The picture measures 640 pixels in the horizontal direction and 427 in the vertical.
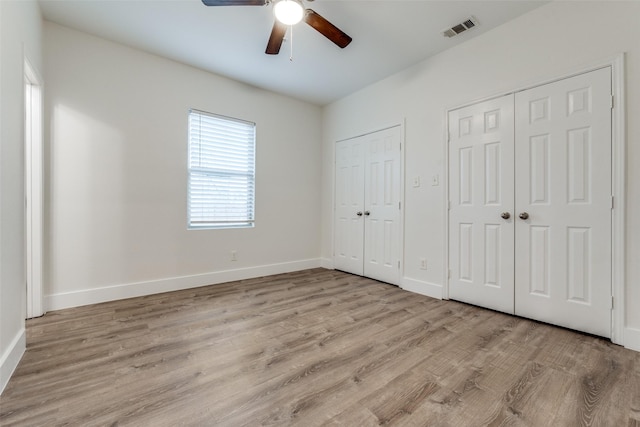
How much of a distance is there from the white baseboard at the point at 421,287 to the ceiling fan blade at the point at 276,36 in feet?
9.65

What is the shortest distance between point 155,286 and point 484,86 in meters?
4.22

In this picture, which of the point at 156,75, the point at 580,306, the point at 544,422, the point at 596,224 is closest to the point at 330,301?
the point at 544,422

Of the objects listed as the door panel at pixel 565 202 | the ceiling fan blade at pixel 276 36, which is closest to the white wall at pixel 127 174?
the ceiling fan blade at pixel 276 36

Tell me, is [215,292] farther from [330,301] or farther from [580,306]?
[580,306]

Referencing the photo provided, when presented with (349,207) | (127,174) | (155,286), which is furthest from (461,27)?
(155,286)

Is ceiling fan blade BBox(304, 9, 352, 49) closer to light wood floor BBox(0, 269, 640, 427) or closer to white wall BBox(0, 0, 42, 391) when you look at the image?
white wall BBox(0, 0, 42, 391)

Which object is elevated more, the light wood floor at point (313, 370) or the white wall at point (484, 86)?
the white wall at point (484, 86)

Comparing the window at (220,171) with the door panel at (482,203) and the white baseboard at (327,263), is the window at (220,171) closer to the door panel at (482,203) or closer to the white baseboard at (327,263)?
the white baseboard at (327,263)

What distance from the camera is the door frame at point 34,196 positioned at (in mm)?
2420

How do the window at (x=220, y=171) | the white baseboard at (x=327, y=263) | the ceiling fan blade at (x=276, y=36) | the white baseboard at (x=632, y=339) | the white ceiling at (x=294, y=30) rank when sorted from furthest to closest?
1. the white baseboard at (x=327, y=263)
2. the window at (x=220, y=171)
3. the white ceiling at (x=294, y=30)
4. the ceiling fan blade at (x=276, y=36)
5. the white baseboard at (x=632, y=339)

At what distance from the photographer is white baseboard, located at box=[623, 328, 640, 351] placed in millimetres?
1929

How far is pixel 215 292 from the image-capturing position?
3.25m

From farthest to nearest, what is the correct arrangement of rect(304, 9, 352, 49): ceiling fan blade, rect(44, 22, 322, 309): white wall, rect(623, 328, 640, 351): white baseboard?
1. rect(44, 22, 322, 309): white wall
2. rect(304, 9, 352, 49): ceiling fan blade
3. rect(623, 328, 640, 351): white baseboard

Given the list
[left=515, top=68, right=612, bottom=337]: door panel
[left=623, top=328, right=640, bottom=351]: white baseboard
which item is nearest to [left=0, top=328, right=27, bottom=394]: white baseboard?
[left=515, top=68, right=612, bottom=337]: door panel
